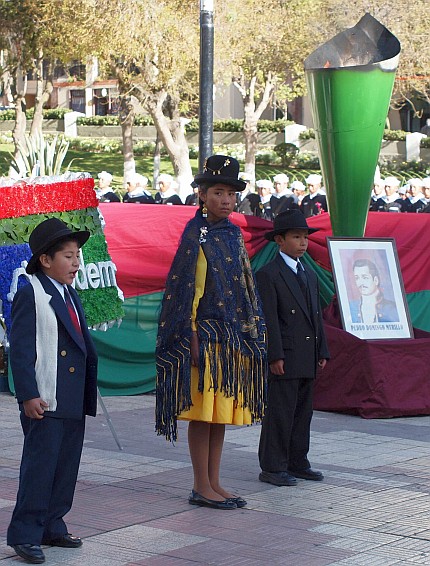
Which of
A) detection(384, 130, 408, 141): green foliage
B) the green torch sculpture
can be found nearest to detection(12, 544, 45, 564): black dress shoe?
the green torch sculpture

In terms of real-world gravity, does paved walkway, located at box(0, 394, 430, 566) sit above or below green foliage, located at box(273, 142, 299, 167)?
below

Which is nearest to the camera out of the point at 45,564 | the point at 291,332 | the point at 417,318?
the point at 45,564

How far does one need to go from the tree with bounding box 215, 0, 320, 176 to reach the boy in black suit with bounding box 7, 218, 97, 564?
85.3ft

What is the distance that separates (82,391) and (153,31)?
2285 centimetres

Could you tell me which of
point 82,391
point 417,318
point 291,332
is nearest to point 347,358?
point 417,318

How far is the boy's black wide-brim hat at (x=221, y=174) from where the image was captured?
6516 millimetres

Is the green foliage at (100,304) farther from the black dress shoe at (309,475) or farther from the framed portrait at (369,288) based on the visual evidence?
the framed portrait at (369,288)

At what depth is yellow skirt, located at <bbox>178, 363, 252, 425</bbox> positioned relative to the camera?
6.45 metres

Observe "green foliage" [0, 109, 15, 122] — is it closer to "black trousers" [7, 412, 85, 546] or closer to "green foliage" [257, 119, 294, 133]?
"green foliage" [257, 119, 294, 133]

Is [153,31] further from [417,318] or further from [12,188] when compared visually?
[12,188]

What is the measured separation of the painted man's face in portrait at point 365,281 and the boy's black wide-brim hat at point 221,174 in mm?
3852

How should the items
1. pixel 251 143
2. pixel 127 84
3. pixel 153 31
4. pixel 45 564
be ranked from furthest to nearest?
pixel 251 143, pixel 127 84, pixel 153 31, pixel 45 564

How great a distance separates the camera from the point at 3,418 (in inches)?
377

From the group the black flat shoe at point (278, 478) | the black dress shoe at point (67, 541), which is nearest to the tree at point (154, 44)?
the black flat shoe at point (278, 478)
